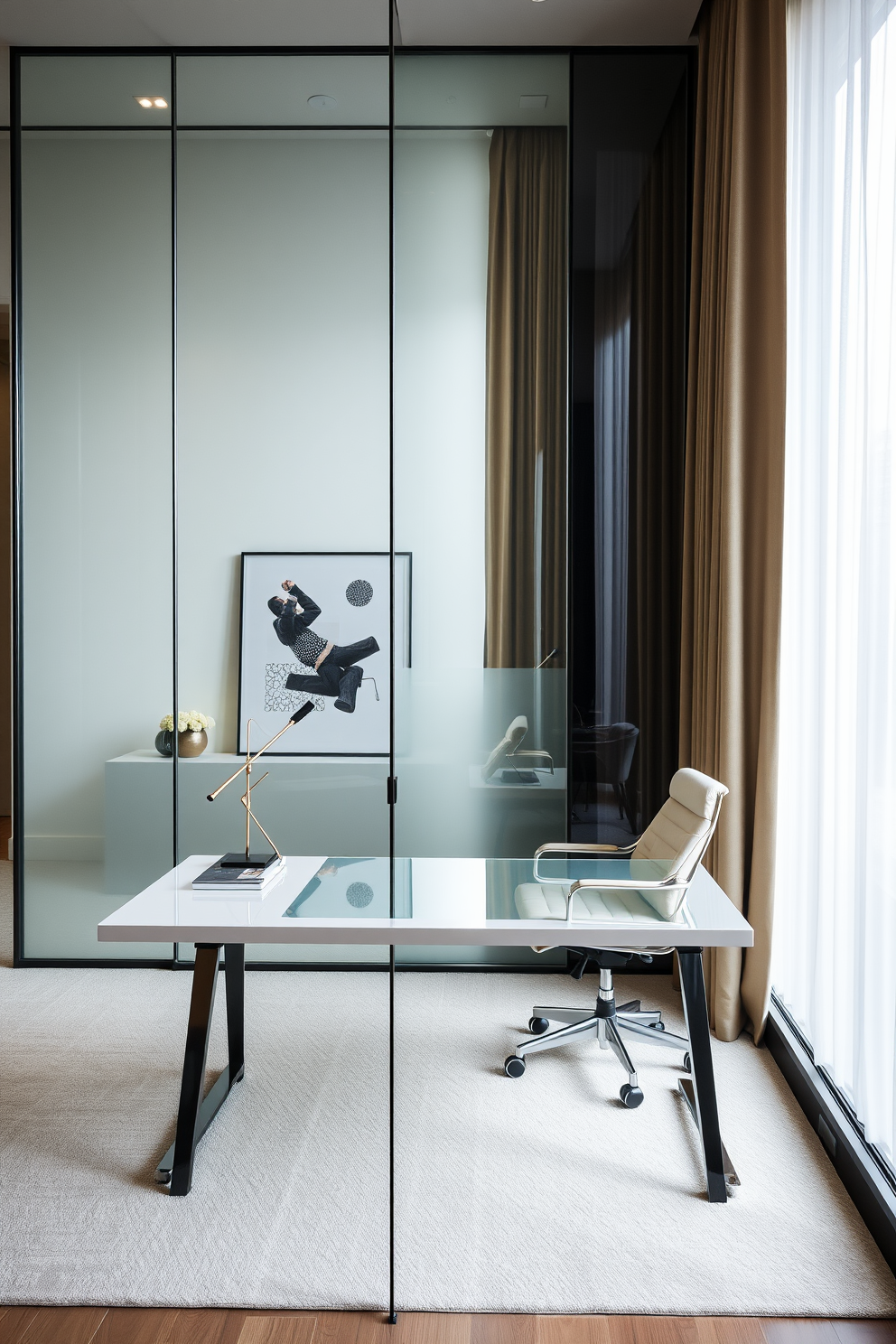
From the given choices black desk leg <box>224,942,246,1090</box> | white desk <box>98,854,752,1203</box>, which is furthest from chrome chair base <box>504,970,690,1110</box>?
black desk leg <box>224,942,246,1090</box>

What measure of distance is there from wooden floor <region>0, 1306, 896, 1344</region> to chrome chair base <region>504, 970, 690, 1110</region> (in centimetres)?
79

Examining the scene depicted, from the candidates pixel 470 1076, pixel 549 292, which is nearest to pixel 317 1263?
pixel 470 1076

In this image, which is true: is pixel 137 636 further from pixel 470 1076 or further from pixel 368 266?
pixel 470 1076

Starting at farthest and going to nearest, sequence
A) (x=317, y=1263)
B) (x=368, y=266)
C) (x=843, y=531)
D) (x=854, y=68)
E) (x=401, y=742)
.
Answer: (x=368, y=266)
(x=401, y=742)
(x=843, y=531)
(x=854, y=68)
(x=317, y=1263)

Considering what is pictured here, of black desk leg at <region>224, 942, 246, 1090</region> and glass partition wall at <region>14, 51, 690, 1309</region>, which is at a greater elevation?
glass partition wall at <region>14, 51, 690, 1309</region>

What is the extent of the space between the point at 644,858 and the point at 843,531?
0.92 metres

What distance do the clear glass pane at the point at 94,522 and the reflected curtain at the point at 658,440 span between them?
1.67 metres

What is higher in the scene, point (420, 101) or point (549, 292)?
point (420, 101)

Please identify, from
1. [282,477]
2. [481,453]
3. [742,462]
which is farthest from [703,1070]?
[282,477]

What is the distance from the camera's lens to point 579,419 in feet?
9.71

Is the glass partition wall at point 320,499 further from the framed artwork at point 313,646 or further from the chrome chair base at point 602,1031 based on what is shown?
the chrome chair base at point 602,1031

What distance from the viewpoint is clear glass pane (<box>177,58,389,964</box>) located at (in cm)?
320

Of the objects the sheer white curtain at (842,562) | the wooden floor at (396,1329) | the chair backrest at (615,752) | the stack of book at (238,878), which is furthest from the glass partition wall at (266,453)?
the wooden floor at (396,1329)

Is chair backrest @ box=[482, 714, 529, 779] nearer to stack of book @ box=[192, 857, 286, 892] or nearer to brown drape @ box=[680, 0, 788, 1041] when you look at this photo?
brown drape @ box=[680, 0, 788, 1041]
